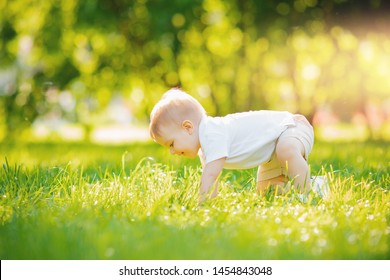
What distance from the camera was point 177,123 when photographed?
3.21m

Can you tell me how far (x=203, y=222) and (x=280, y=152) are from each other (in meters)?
0.86

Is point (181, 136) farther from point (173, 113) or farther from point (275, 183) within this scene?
point (275, 183)

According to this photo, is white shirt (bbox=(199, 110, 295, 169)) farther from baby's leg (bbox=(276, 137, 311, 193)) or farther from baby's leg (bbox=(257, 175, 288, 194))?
A: baby's leg (bbox=(257, 175, 288, 194))

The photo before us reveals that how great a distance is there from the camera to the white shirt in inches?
126

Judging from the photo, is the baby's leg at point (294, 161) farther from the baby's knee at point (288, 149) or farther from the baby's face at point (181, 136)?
the baby's face at point (181, 136)

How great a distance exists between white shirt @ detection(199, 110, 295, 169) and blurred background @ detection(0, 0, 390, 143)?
6.15 meters

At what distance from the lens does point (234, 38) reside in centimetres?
1095

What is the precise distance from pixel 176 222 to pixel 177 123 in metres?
0.76

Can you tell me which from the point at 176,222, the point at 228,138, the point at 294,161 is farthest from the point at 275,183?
the point at 176,222

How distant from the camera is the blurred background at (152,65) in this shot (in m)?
9.91

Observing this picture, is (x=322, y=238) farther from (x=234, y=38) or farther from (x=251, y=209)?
(x=234, y=38)

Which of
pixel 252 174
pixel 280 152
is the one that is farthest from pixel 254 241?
pixel 252 174

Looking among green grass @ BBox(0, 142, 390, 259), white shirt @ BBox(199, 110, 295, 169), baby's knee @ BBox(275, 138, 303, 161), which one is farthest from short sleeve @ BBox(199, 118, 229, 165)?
baby's knee @ BBox(275, 138, 303, 161)

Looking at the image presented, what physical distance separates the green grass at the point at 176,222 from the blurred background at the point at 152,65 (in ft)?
21.2
